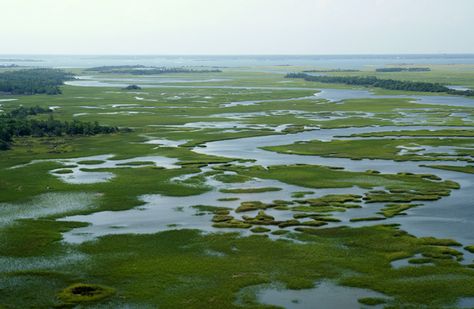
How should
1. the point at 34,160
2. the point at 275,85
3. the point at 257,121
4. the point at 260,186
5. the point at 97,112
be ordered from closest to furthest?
the point at 260,186, the point at 34,160, the point at 257,121, the point at 97,112, the point at 275,85

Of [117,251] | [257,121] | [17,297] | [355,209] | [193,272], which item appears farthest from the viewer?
[257,121]

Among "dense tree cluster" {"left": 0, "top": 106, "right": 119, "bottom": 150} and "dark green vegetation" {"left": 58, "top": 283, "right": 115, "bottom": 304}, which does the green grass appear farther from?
"dense tree cluster" {"left": 0, "top": 106, "right": 119, "bottom": 150}

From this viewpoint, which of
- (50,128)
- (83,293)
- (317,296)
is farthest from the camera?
(50,128)

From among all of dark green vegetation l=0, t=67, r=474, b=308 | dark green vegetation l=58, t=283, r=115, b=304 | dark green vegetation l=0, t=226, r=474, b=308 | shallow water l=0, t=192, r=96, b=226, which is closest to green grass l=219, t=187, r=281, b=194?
dark green vegetation l=0, t=67, r=474, b=308

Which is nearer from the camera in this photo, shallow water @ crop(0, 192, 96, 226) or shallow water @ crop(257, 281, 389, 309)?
shallow water @ crop(257, 281, 389, 309)

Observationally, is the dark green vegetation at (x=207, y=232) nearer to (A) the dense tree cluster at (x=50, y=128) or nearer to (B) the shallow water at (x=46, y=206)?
(B) the shallow water at (x=46, y=206)

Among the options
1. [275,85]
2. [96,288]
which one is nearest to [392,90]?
[275,85]

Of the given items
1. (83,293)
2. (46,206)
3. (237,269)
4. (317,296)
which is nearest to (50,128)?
(46,206)

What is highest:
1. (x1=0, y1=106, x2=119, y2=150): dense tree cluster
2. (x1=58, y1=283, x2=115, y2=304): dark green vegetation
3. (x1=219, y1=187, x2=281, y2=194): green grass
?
(x1=58, y1=283, x2=115, y2=304): dark green vegetation

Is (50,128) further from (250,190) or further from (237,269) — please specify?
(237,269)

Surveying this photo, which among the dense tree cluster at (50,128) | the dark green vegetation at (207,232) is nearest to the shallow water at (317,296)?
the dark green vegetation at (207,232)

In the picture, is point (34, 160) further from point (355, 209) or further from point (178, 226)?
point (355, 209)
